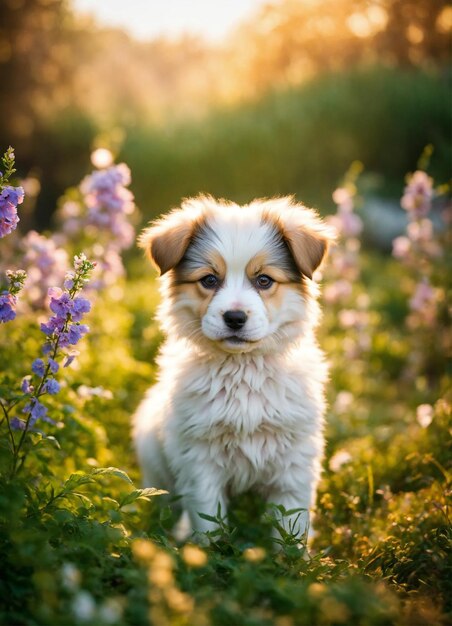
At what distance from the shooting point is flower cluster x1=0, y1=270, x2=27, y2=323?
99.7 inches

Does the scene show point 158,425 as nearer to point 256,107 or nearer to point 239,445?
point 239,445

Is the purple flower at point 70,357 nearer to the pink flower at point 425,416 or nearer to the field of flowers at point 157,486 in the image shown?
the field of flowers at point 157,486

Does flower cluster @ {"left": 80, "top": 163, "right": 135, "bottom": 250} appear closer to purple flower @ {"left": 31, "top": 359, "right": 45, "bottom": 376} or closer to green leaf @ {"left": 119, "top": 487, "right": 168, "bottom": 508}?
purple flower @ {"left": 31, "top": 359, "right": 45, "bottom": 376}

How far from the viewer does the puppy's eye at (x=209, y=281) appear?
10.3 ft

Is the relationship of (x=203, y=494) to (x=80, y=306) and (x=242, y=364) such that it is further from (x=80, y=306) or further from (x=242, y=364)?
(x=80, y=306)

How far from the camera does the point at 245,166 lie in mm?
12586

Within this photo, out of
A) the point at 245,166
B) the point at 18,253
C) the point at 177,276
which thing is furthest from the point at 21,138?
the point at 177,276

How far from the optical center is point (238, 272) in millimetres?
3070

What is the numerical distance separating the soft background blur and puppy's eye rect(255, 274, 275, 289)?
833cm

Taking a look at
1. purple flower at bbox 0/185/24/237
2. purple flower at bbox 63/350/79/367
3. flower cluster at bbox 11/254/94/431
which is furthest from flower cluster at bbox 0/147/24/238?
purple flower at bbox 63/350/79/367

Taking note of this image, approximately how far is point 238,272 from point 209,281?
177 mm

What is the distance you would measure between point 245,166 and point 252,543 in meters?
10.3

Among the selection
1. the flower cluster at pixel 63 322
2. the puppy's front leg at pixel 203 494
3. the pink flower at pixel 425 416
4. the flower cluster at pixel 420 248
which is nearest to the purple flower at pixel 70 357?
the flower cluster at pixel 63 322

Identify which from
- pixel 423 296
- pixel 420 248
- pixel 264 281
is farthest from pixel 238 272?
pixel 420 248
